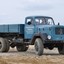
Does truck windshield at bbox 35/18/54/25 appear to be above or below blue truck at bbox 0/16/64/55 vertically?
above

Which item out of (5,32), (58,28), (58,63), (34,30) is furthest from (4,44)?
(58,63)

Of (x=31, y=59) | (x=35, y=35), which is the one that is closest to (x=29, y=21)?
(x=35, y=35)

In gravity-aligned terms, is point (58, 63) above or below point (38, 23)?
below

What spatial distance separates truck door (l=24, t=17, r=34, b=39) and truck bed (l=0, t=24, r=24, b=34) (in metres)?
0.59

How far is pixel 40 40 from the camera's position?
23.8 meters

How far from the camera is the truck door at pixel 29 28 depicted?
25144 mm

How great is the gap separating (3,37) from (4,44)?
1.35m

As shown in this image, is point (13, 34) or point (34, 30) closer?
point (34, 30)

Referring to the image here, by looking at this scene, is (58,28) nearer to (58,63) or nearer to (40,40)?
(40,40)

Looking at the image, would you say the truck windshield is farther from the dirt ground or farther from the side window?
the dirt ground

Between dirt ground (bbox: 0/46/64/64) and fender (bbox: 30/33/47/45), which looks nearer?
dirt ground (bbox: 0/46/64/64)

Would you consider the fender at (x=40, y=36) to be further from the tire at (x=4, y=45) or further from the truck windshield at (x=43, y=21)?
the tire at (x=4, y=45)

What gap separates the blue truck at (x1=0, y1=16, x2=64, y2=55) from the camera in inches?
928

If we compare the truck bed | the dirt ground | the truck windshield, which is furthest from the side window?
the dirt ground
